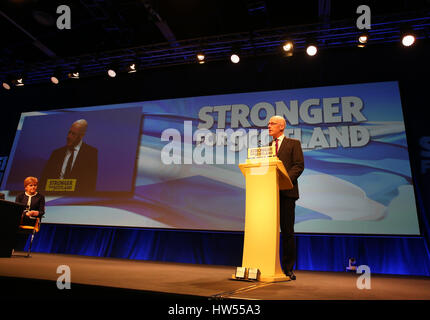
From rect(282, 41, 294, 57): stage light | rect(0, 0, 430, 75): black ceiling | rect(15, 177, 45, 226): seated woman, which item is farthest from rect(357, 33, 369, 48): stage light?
rect(15, 177, 45, 226): seated woman

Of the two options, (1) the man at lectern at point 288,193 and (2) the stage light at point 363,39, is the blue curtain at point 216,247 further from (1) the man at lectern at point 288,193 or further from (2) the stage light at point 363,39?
(2) the stage light at point 363,39

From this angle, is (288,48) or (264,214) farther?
(288,48)

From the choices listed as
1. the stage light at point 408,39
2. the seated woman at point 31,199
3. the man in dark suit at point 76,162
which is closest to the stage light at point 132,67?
the man in dark suit at point 76,162

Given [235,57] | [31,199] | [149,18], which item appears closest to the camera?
[31,199]

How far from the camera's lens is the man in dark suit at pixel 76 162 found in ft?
16.8

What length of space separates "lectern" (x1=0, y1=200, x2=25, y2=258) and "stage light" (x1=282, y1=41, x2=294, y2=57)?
419cm

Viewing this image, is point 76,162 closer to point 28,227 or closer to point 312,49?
point 28,227

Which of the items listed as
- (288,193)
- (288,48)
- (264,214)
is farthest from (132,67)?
(264,214)

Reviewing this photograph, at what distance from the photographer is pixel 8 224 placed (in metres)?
3.47

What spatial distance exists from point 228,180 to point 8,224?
278 centimetres

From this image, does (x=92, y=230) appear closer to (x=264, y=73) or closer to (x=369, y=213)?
(x=264, y=73)

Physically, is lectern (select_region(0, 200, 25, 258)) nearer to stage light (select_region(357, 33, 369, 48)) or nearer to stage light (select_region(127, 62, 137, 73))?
stage light (select_region(127, 62, 137, 73))

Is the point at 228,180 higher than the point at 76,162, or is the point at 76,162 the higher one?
the point at 76,162
